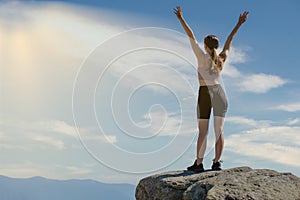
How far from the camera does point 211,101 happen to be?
10539 millimetres

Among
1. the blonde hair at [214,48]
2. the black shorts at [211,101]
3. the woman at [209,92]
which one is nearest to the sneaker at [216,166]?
the woman at [209,92]

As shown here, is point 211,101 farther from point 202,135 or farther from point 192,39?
point 192,39

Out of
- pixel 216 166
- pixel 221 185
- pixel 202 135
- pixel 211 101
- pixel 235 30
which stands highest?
pixel 235 30

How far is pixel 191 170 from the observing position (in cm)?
1096

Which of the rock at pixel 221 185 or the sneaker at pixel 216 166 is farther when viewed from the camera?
the sneaker at pixel 216 166

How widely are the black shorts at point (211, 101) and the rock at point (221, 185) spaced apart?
1481 millimetres

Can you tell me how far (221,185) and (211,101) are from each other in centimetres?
276

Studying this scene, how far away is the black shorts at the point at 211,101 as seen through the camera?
10547 mm

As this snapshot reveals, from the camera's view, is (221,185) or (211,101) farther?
(211,101)

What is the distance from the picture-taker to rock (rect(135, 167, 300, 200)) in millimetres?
7938

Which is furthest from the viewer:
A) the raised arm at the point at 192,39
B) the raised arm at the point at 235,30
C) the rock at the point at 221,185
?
the raised arm at the point at 235,30

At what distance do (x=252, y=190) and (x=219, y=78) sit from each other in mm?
3521

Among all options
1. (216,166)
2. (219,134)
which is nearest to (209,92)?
(219,134)

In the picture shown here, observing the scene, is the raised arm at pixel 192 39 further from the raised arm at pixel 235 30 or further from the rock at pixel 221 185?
the rock at pixel 221 185
